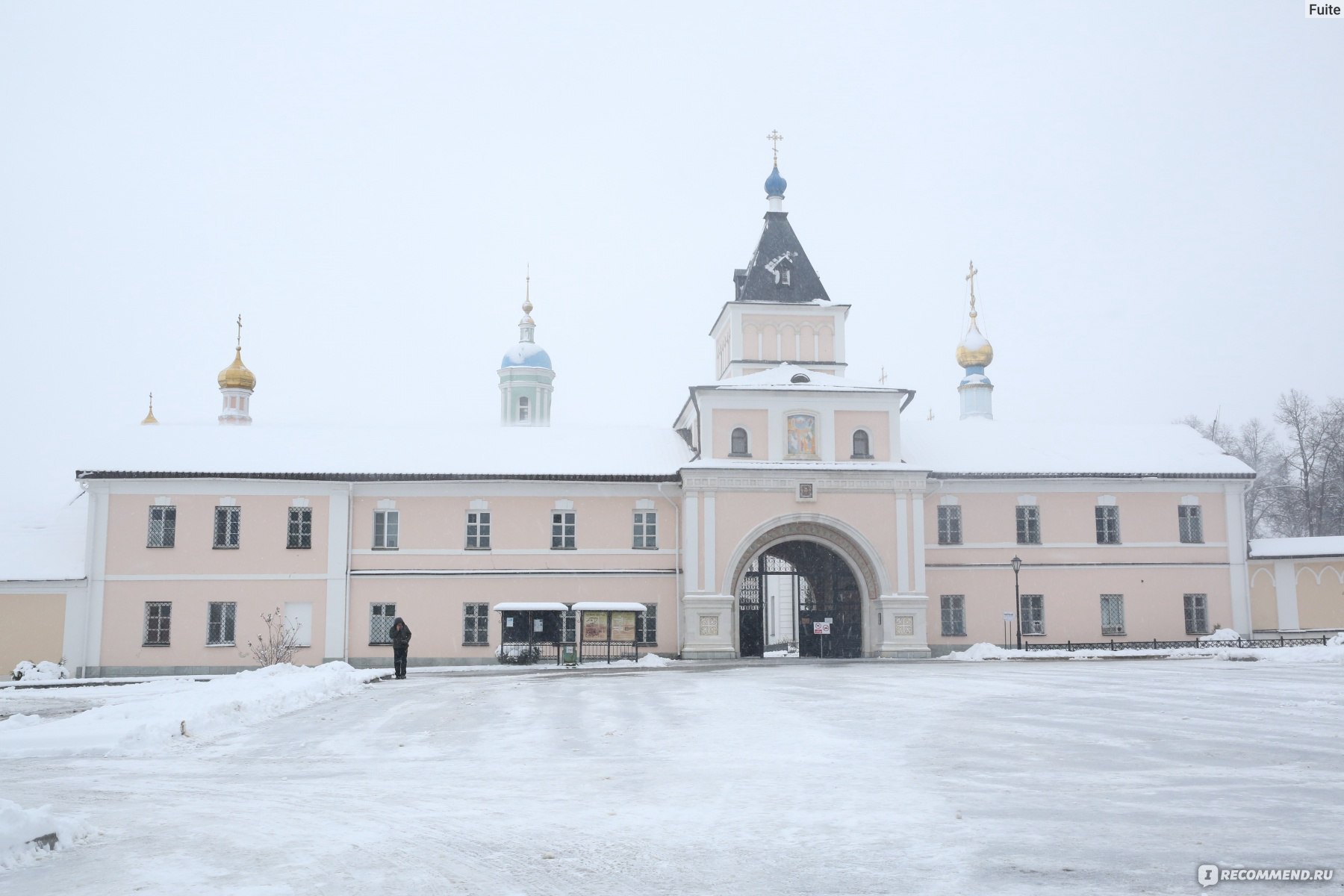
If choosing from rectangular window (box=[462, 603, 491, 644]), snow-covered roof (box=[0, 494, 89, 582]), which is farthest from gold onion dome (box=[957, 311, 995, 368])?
snow-covered roof (box=[0, 494, 89, 582])

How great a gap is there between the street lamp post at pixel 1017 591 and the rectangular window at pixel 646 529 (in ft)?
37.0

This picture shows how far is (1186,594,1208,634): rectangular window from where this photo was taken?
123 ft

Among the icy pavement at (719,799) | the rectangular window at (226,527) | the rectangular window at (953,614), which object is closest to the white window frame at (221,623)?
the rectangular window at (226,527)

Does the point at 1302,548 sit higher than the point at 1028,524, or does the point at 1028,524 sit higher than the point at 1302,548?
the point at 1028,524

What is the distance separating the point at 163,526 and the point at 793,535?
19.0 meters

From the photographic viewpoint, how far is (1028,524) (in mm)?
37344

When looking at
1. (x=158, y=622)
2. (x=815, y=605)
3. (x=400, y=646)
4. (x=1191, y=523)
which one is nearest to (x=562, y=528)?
(x=400, y=646)

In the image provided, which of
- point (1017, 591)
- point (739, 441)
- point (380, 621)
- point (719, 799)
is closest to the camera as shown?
point (719, 799)

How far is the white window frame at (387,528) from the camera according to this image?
35062 mm

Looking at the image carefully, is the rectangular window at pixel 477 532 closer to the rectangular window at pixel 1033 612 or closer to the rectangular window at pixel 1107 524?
the rectangular window at pixel 1033 612

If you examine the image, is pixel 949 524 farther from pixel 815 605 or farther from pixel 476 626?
pixel 476 626

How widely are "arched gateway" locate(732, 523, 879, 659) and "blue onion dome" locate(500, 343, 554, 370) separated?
18.4 metres

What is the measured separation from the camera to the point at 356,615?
34562 millimetres

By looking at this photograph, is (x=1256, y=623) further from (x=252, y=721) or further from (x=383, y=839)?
(x=383, y=839)
